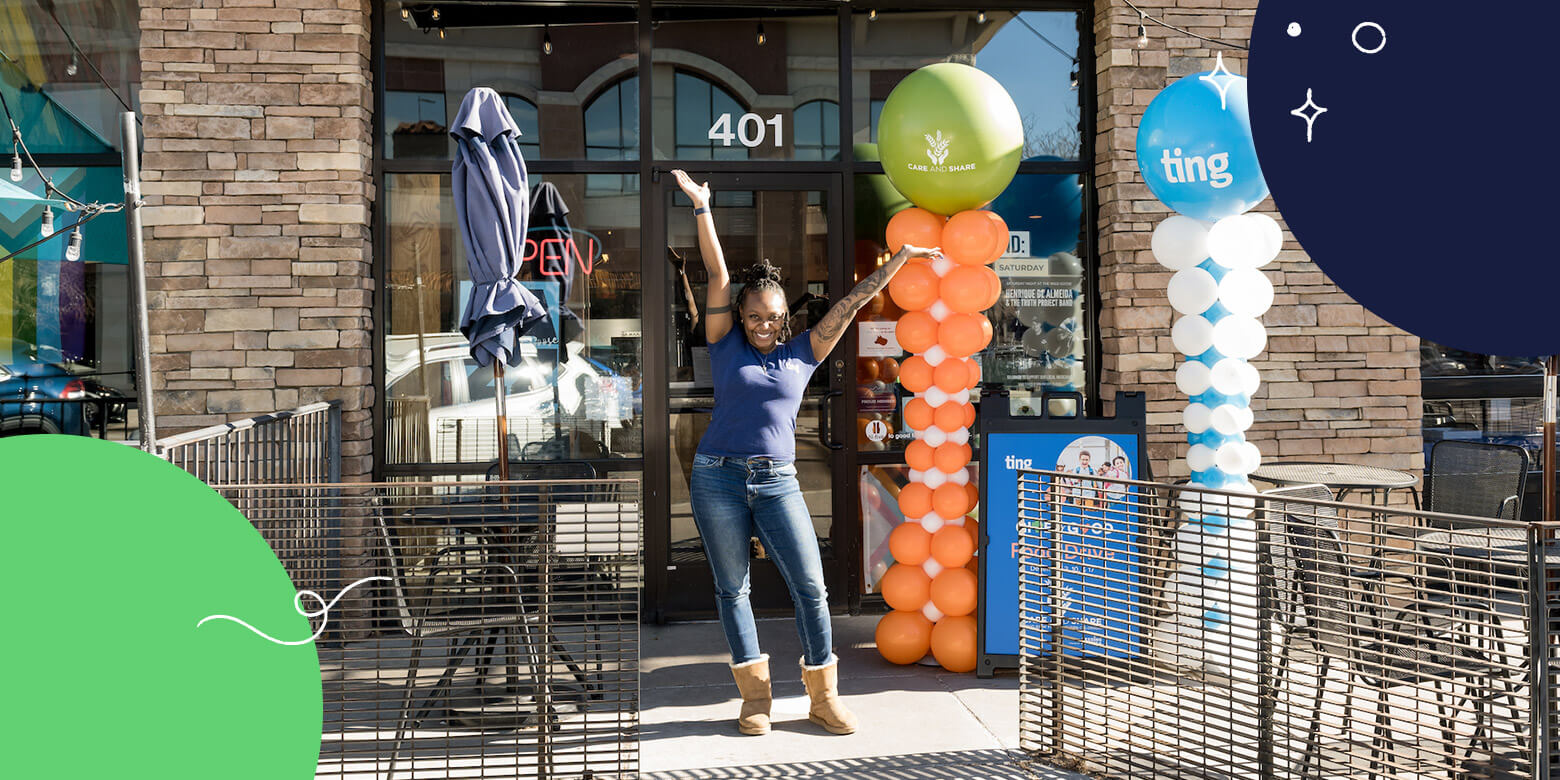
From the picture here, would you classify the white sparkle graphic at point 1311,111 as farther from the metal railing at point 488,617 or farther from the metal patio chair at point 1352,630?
the metal railing at point 488,617

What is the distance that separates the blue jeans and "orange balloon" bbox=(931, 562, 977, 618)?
32.1 inches

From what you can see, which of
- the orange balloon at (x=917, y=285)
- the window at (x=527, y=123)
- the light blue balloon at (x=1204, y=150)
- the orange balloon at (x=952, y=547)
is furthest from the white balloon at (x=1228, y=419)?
the window at (x=527, y=123)

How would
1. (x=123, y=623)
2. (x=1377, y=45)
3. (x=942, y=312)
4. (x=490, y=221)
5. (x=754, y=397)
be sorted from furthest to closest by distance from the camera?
(x=942, y=312), (x=490, y=221), (x=754, y=397), (x=1377, y=45), (x=123, y=623)

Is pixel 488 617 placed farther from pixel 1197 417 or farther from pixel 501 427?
pixel 1197 417

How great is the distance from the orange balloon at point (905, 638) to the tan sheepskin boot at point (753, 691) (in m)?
0.89

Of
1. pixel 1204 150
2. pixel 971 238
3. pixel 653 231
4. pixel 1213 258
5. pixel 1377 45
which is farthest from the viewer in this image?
pixel 653 231

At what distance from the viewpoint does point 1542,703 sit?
2.58 m

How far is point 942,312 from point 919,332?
5.1 inches

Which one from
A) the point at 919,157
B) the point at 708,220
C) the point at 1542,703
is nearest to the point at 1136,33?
the point at 919,157

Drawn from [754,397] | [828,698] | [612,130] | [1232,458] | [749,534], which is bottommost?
[828,698]

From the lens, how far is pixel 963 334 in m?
4.57

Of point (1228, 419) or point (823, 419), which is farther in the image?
point (823, 419)

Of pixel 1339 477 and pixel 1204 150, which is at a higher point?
pixel 1204 150

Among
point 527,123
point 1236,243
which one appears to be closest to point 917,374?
point 1236,243
